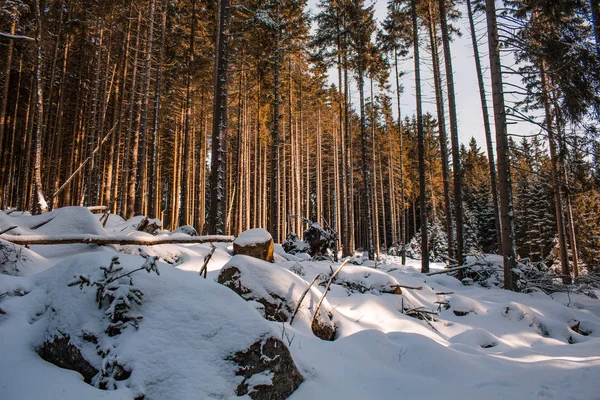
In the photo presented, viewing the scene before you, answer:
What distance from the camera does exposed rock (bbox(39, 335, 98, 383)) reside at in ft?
7.15

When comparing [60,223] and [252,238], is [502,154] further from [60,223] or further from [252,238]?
[60,223]

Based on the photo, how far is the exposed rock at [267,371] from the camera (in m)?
2.35

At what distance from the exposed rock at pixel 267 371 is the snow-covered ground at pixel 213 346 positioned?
0.23 ft

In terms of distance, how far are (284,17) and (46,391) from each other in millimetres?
18692

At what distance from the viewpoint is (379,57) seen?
688 inches

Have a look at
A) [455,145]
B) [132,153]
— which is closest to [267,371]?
[455,145]

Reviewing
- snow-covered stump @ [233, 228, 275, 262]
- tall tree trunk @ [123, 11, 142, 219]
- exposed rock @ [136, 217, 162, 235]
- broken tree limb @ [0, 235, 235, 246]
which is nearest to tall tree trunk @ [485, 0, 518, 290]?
snow-covered stump @ [233, 228, 275, 262]

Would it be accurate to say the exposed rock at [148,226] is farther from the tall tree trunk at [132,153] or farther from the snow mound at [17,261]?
the tall tree trunk at [132,153]

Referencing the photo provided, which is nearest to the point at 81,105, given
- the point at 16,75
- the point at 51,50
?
the point at 51,50

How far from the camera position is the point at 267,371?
247cm

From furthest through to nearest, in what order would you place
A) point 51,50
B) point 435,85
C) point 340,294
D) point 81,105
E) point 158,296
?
point 81,105, point 51,50, point 435,85, point 340,294, point 158,296

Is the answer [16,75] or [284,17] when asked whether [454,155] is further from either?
[16,75]

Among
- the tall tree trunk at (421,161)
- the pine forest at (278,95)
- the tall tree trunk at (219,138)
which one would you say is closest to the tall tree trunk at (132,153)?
the pine forest at (278,95)

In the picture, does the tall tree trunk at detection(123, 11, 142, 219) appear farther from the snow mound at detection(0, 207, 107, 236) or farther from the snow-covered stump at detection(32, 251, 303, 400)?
the snow-covered stump at detection(32, 251, 303, 400)
